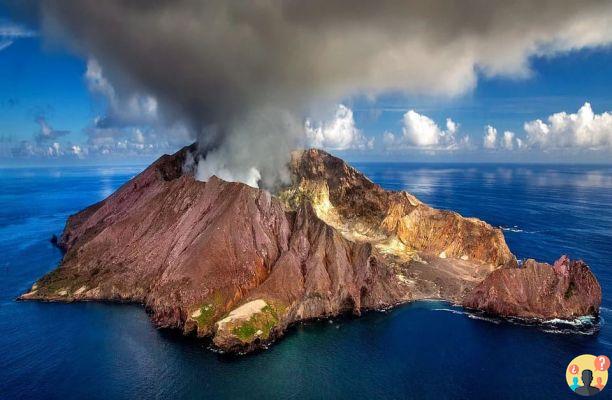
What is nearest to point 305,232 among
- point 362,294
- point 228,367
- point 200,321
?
point 362,294

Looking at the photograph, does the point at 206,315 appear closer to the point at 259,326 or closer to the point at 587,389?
the point at 259,326

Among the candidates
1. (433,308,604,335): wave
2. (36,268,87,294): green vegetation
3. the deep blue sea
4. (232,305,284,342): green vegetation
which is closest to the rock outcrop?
(433,308,604,335): wave

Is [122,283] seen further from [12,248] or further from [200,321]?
[12,248]

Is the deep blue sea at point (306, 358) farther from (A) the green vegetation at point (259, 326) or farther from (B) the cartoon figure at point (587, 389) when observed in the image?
(A) the green vegetation at point (259, 326)

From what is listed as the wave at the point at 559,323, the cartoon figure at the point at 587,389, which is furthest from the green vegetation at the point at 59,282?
the cartoon figure at the point at 587,389

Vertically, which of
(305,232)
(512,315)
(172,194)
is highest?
(172,194)

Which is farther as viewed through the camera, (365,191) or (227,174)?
(365,191)
